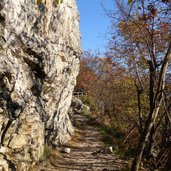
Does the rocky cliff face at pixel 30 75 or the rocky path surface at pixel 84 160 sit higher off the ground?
the rocky cliff face at pixel 30 75

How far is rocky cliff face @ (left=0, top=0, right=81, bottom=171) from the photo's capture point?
768 cm

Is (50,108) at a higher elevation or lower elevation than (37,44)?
lower

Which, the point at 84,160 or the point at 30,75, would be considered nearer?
the point at 30,75

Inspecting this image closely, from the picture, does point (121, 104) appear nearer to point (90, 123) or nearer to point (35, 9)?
point (90, 123)

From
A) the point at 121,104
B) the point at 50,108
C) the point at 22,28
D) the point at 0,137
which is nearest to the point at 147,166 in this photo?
the point at 50,108

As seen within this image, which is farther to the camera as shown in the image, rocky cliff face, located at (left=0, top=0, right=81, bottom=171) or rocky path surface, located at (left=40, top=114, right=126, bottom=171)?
rocky path surface, located at (left=40, top=114, right=126, bottom=171)

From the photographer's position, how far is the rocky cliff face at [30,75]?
7684 millimetres

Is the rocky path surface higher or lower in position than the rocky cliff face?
lower

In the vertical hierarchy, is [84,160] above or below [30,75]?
below

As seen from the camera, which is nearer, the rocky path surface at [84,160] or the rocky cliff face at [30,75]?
the rocky cliff face at [30,75]

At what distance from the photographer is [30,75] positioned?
9.19m

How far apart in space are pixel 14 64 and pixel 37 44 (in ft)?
5.57

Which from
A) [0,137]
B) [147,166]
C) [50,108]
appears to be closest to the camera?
[0,137]

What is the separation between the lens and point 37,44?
31.1 feet
